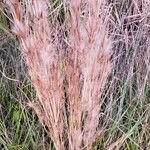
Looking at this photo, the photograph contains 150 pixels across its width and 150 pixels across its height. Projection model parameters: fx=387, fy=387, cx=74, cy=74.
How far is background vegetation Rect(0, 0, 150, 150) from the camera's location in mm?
1457

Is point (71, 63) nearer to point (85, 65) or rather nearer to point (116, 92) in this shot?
point (85, 65)

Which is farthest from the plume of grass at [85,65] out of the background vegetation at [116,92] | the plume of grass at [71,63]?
the background vegetation at [116,92]

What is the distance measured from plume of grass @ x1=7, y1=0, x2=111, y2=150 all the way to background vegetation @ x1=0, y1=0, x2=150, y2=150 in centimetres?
18

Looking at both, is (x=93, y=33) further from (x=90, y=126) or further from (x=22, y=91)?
(x=22, y=91)

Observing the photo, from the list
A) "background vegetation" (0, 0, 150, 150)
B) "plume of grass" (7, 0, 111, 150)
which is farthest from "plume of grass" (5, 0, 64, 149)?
"background vegetation" (0, 0, 150, 150)

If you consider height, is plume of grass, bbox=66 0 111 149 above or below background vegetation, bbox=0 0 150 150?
above

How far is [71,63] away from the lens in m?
1.10

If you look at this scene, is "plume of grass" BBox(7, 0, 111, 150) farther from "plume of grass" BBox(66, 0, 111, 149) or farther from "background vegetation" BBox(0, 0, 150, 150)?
"background vegetation" BBox(0, 0, 150, 150)

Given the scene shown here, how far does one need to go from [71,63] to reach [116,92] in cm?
54

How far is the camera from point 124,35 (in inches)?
66.7

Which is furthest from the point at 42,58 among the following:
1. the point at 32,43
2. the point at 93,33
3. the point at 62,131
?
the point at 62,131

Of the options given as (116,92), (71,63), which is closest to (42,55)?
(71,63)

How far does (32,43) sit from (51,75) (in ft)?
0.38

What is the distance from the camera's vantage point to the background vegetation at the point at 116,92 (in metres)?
1.46
